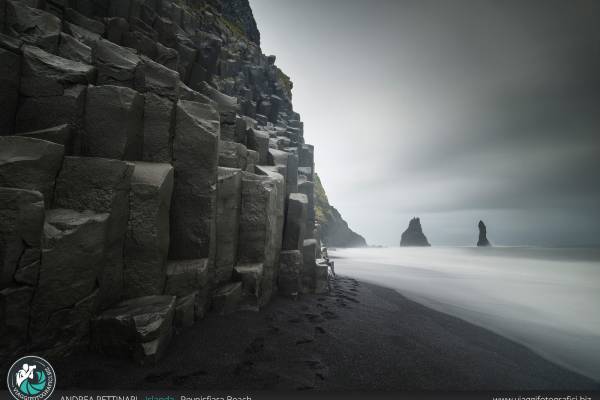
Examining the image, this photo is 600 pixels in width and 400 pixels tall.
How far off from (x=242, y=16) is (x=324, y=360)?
50692 mm

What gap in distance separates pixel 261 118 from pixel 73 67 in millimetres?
15785

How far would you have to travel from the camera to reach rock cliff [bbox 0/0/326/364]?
306 centimetres

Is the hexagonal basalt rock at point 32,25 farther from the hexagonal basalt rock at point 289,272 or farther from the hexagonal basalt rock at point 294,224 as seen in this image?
the hexagonal basalt rock at point 289,272

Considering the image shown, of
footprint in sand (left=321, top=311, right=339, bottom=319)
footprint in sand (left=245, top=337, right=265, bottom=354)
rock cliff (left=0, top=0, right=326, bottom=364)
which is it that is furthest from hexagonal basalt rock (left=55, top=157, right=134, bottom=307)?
footprint in sand (left=321, top=311, right=339, bottom=319)

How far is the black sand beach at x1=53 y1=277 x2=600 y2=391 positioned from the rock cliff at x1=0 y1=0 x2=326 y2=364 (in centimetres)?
32

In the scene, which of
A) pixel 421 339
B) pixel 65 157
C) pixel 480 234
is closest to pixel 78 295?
pixel 65 157

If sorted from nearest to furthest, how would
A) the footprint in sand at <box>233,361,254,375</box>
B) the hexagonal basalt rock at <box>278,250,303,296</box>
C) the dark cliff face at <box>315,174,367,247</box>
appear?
the footprint in sand at <box>233,361,254,375</box>, the hexagonal basalt rock at <box>278,250,303,296</box>, the dark cliff face at <box>315,174,367,247</box>

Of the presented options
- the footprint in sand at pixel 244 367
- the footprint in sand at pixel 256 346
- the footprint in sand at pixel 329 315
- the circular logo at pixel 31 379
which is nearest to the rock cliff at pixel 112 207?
the circular logo at pixel 31 379

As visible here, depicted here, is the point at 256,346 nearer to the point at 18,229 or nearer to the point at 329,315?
the point at 329,315

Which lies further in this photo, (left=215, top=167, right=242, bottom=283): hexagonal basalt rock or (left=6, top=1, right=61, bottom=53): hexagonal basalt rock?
(left=215, top=167, right=242, bottom=283): hexagonal basalt rock

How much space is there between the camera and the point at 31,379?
295 cm

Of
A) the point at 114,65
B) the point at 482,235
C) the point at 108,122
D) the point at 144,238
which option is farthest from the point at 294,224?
the point at 482,235

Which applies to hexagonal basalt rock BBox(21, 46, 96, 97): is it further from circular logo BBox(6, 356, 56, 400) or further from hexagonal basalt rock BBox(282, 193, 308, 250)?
hexagonal basalt rock BBox(282, 193, 308, 250)

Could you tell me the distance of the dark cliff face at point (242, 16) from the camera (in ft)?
120
